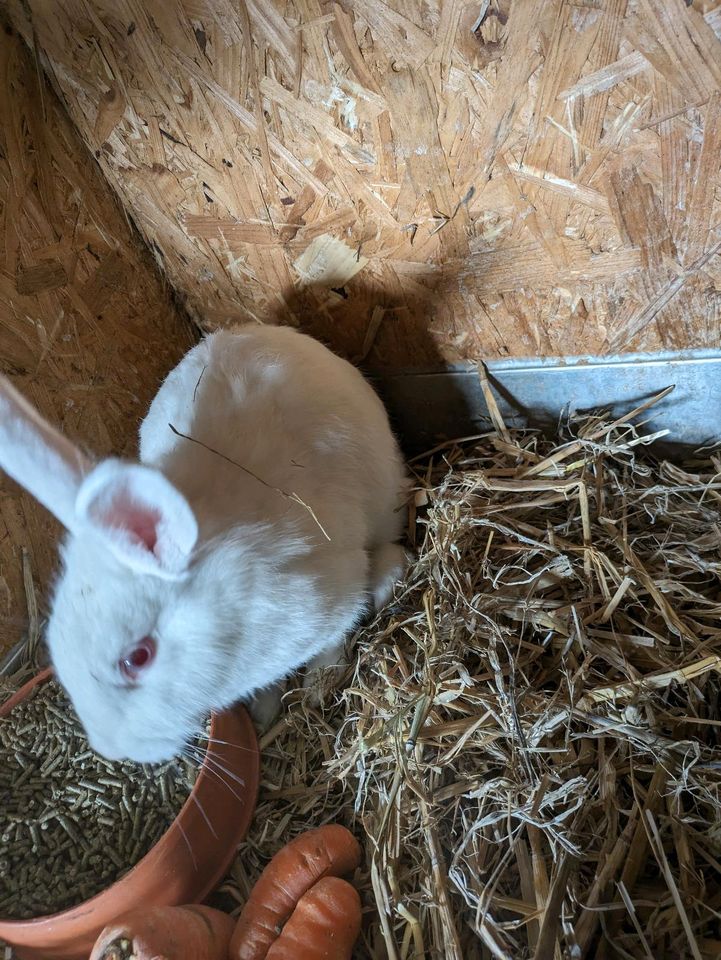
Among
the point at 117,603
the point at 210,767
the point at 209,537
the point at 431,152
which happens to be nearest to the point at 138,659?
the point at 117,603

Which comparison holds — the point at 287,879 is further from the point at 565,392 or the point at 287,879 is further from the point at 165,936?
the point at 565,392

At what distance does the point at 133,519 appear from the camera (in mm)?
1594

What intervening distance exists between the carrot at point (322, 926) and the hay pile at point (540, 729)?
81 millimetres

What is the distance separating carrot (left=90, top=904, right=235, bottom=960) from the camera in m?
1.58

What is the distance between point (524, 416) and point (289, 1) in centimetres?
156

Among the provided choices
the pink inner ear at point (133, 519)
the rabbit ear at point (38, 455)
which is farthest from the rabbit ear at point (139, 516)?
the rabbit ear at point (38, 455)

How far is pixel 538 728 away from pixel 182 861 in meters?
1.04

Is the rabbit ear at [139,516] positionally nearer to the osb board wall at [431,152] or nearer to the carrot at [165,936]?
the carrot at [165,936]

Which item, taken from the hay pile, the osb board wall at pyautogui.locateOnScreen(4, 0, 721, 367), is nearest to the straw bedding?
the hay pile

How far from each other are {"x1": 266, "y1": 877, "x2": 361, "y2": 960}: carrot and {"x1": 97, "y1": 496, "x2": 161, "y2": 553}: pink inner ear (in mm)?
996

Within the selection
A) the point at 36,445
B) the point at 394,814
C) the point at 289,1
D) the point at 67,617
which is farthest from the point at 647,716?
the point at 289,1

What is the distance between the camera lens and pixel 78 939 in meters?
1.77

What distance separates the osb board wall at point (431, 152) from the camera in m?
1.70

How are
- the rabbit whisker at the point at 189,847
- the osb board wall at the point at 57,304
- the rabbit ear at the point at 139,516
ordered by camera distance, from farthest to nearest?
1. the osb board wall at the point at 57,304
2. the rabbit whisker at the point at 189,847
3. the rabbit ear at the point at 139,516
